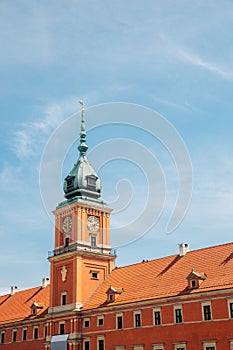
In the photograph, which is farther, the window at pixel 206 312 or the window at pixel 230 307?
the window at pixel 206 312

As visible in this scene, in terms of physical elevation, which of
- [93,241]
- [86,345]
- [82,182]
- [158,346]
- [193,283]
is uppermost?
[82,182]

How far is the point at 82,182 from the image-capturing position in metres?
58.8

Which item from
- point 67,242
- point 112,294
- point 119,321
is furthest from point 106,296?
point 67,242

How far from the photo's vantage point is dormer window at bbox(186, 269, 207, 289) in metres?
41.1

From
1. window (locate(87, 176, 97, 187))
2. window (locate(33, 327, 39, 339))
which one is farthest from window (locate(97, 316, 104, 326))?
window (locate(87, 176, 97, 187))

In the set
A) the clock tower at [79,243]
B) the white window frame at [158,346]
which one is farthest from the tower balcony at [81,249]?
the white window frame at [158,346]

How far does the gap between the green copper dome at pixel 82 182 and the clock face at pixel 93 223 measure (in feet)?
9.01

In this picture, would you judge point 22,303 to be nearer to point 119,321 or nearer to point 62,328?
point 62,328

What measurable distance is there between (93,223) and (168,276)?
14005mm

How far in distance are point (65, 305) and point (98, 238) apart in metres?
8.72

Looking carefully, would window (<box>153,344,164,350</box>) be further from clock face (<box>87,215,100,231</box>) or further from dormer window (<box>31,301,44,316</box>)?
dormer window (<box>31,301,44,316</box>)

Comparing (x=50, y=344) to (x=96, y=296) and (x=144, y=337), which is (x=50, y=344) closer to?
(x=96, y=296)

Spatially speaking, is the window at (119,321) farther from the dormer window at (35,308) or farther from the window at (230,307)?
the dormer window at (35,308)

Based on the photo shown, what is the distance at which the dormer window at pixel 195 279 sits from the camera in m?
41.1
